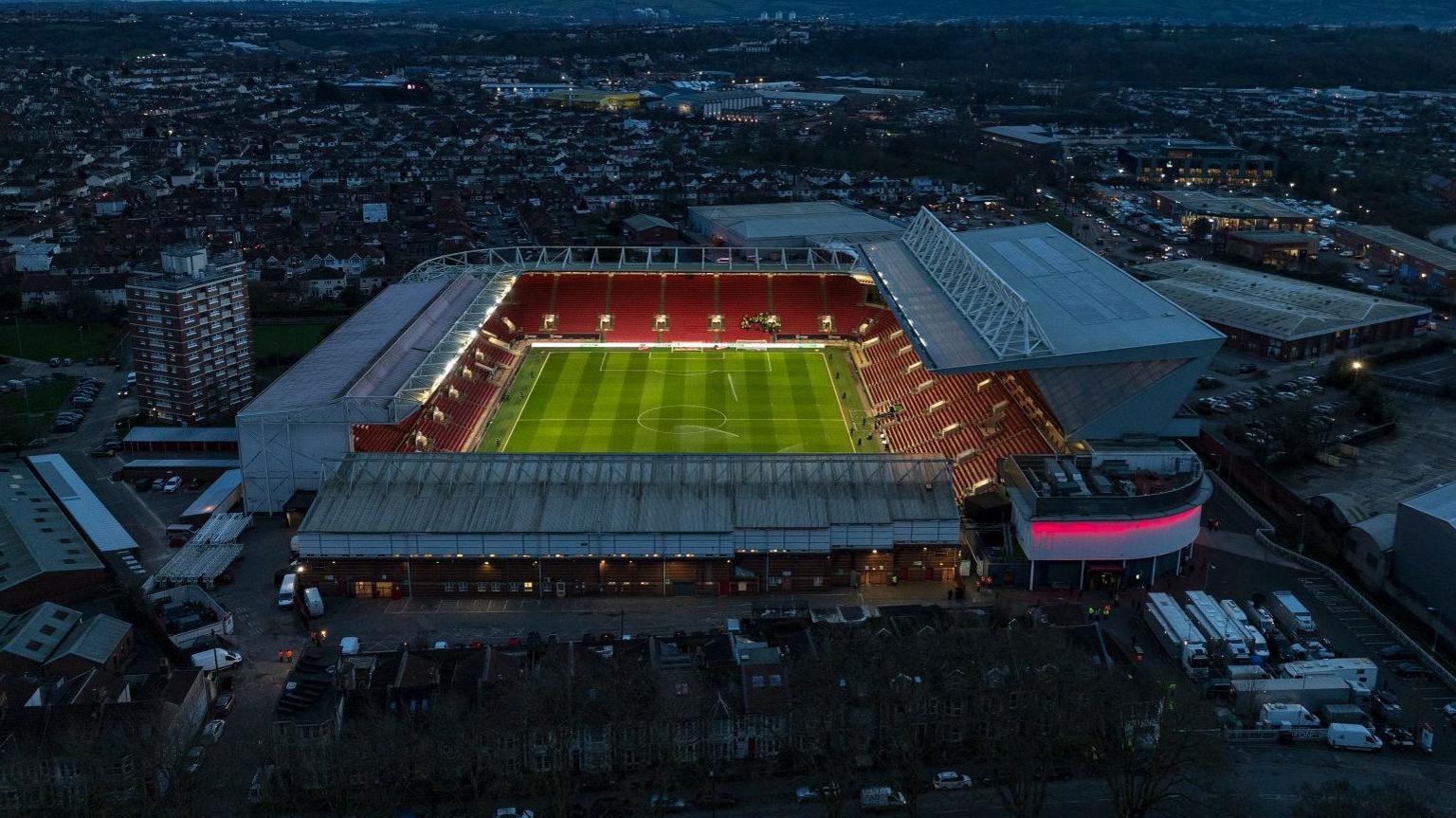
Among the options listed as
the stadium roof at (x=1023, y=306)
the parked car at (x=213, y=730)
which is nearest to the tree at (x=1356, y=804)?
the stadium roof at (x=1023, y=306)

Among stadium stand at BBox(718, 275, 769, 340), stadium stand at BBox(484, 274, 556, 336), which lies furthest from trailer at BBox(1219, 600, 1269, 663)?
stadium stand at BBox(484, 274, 556, 336)

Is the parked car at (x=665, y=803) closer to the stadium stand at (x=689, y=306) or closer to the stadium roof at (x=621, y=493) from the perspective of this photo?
the stadium roof at (x=621, y=493)

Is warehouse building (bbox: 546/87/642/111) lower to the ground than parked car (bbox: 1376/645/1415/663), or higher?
higher

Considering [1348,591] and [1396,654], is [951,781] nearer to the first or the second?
[1396,654]

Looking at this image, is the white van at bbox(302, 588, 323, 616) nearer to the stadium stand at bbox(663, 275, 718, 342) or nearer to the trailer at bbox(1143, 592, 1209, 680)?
the trailer at bbox(1143, 592, 1209, 680)

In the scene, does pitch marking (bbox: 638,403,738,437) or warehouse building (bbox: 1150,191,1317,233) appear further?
warehouse building (bbox: 1150,191,1317,233)

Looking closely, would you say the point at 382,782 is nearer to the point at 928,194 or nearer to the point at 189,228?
the point at 189,228

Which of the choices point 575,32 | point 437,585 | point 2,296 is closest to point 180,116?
point 2,296

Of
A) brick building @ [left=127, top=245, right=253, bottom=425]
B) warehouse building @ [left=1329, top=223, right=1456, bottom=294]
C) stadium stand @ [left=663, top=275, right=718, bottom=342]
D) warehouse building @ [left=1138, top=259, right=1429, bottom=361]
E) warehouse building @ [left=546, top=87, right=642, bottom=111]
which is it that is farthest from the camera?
warehouse building @ [left=546, top=87, right=642, bottom=111]
